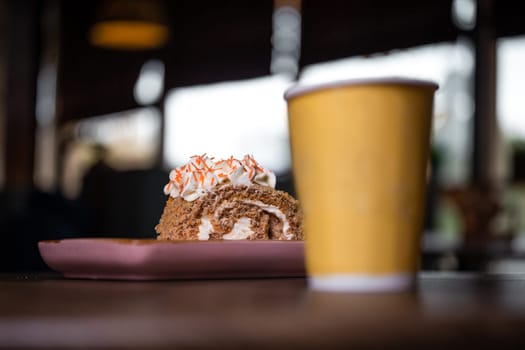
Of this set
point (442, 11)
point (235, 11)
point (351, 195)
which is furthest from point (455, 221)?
point (351, 195)

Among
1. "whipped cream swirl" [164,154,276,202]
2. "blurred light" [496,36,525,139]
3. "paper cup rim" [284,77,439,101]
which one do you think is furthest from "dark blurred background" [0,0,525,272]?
"paper cup rim" [284,77,439,101]

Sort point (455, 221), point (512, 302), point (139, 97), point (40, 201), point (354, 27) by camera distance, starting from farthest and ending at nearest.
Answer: point (139, 97) → point (354, 27) → point (455, 221) → point (40, 201) → point (512, 302)

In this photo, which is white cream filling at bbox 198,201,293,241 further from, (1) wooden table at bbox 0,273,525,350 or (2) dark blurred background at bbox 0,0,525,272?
(2) dark blurred background at bbox 0,0,525,272

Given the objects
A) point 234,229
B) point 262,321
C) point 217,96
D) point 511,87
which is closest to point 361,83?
point 262,321

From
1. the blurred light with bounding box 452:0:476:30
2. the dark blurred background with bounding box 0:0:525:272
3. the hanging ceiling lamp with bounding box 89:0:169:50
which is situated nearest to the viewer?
the dark blurred background with bounding box 0:0:525:272

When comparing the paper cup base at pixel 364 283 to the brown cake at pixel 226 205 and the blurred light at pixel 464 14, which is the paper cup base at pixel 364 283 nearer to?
the brown cake at pixel 226 205

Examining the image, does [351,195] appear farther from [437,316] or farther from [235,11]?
[235,11]

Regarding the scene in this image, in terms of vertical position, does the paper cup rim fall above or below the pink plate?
above
